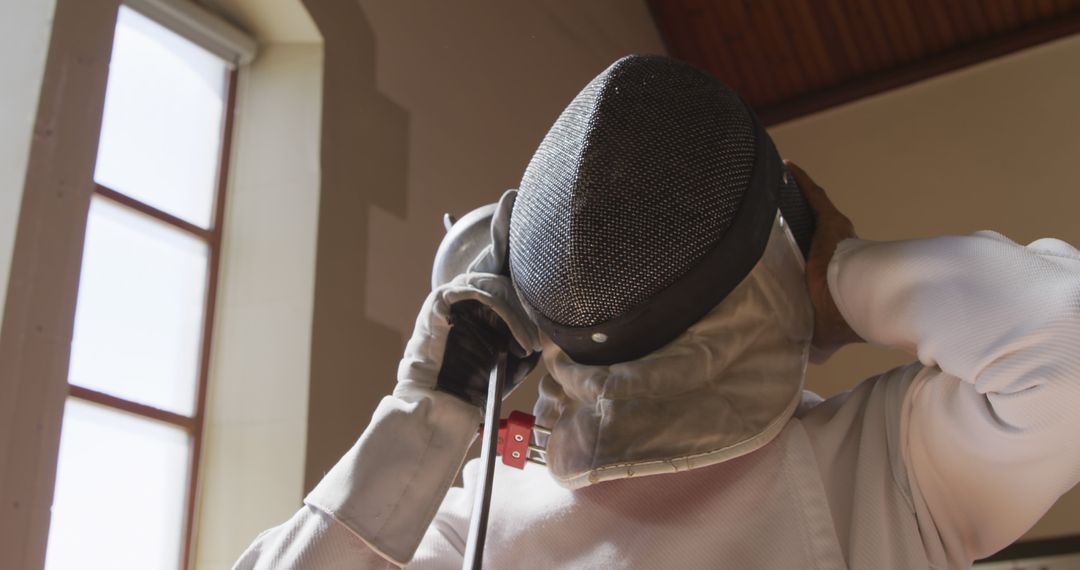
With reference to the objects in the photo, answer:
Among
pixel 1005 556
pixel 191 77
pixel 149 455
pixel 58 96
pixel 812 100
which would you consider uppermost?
pixel 812 100

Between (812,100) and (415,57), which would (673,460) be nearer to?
(415,57)

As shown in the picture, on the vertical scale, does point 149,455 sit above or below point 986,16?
below

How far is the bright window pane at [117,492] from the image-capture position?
1.95 meters

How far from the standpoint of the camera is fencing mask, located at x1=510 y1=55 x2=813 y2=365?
0.97 meters

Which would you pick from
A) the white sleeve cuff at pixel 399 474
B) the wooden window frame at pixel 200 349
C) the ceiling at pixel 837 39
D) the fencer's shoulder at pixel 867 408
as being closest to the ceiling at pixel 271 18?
the wooden window frame at pixel 200 349

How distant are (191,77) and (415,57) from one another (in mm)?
616

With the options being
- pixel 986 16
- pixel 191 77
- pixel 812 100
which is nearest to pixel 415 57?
pixel 191 77

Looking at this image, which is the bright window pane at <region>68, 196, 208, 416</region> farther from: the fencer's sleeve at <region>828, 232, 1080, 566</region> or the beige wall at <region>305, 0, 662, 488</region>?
the fencer's sleeve at <region>828, 232, 1080, 566</region>

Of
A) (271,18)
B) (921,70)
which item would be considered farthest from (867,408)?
(921,70)

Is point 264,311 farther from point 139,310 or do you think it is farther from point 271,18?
point 271,18

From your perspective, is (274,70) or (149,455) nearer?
(149,455)

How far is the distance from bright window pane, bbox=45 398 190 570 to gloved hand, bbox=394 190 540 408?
1.02m

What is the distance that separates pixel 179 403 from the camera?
2.27 m

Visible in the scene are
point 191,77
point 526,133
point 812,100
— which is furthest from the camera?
point 812,100
